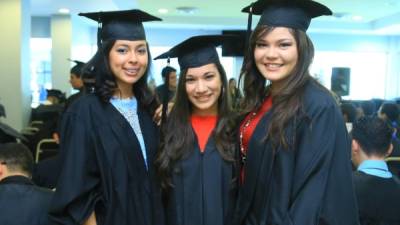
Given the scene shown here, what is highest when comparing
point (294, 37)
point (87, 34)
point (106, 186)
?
point (87, 34)

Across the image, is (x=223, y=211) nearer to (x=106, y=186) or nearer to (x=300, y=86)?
(x=106, y=186)

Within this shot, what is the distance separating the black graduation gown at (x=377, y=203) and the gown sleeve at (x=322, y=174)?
765 millimetres

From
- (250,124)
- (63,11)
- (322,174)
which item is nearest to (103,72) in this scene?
(250,124)

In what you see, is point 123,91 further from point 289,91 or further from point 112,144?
point 289,91

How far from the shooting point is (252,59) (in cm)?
188

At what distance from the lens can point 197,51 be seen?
7.18ft

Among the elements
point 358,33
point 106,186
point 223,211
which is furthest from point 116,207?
point 358,33

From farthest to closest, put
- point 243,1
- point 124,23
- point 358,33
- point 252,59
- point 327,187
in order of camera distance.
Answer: point 358,33
point 243,1
point 124,23
point 252,59
point 327,187

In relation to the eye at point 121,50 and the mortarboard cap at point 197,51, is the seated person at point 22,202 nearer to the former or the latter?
the eye at point 121,50

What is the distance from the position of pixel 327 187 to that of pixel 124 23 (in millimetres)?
1139

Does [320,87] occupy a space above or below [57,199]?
above

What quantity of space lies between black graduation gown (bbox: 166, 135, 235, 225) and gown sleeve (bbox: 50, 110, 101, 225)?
401mm

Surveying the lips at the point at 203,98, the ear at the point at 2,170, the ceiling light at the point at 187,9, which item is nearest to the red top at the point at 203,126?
the lips at the point at 203,98

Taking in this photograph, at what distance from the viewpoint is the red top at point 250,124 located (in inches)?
72.0
